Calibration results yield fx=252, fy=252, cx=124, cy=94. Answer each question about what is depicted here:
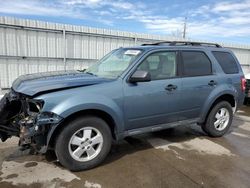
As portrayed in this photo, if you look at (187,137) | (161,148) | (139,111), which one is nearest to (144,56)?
(139,111)

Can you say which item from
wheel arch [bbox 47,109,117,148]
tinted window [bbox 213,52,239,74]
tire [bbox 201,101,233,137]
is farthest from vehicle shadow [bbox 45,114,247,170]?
tinted window [bbox 213,52,239,74]

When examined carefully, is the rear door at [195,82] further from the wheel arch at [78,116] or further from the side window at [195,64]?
the wheel arch at [78,116]

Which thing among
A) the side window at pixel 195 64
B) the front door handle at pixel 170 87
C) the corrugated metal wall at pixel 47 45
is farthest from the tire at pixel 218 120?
the corrugated metal wall at pixel 47 45

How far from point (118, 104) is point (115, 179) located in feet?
3.52

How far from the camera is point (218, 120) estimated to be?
5.36m

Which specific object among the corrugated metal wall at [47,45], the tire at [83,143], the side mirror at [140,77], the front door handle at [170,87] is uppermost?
the corrugated metal wall at [47,45]

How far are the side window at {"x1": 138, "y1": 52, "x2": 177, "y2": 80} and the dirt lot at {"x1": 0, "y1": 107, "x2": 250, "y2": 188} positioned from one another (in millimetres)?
1373

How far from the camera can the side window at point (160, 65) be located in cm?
424

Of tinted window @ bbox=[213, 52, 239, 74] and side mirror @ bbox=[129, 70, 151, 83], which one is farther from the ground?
tinted window @ bbox=[213, 52, 239, 74]

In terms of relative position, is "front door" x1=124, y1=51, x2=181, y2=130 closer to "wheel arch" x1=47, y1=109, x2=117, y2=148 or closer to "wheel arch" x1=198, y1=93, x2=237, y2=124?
"wheel arch" x1=47, y1=109, x2=117, y2=148

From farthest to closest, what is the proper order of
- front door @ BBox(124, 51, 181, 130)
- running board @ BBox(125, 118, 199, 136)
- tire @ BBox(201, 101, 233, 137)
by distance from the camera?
tire @ BBox(201, 101, 233, 137) < running board @ BBox(125, 118, 199, 136) < front door @ BBox(124, 51, 181, 130)

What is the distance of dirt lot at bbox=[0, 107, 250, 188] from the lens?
3395 millimetres

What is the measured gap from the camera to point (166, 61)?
14.6ft

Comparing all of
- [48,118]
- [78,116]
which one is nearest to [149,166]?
[78,116]
